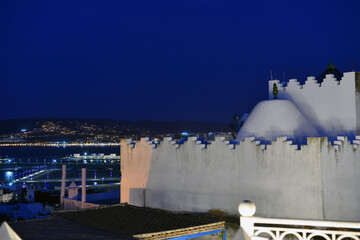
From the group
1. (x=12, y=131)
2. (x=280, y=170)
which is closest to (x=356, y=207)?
(x=280, y=170)

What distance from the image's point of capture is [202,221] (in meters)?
7.45

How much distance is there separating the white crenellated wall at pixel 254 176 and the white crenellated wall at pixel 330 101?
2.62 metres

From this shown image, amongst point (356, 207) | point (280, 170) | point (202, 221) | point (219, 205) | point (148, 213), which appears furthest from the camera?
point (219, 205)

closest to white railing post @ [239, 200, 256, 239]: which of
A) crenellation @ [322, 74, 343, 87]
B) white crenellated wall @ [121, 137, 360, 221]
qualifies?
white crenellated wall @ [121, 137, 360, 221]

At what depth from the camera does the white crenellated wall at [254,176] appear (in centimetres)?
948

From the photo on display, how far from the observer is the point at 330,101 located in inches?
484

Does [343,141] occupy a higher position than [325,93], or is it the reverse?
[325,93]

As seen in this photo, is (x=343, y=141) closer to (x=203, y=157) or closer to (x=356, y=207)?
(x=356, y=207)

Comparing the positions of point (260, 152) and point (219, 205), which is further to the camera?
point (219, 205)

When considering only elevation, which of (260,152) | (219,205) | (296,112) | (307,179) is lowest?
(219,205)

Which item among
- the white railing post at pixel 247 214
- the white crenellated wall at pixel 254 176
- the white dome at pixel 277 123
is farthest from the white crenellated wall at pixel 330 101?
the white railing post at pixel 247 214

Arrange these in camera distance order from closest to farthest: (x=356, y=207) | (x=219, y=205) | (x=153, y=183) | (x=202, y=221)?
(x=202, y=221)
(x=356, y=207)
(x=219, y=205)
(x=153, y=183)

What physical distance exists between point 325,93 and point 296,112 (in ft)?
4.28

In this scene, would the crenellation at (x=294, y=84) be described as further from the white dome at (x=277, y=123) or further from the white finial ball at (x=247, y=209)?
the white finial ball at (x=247, y=209)
